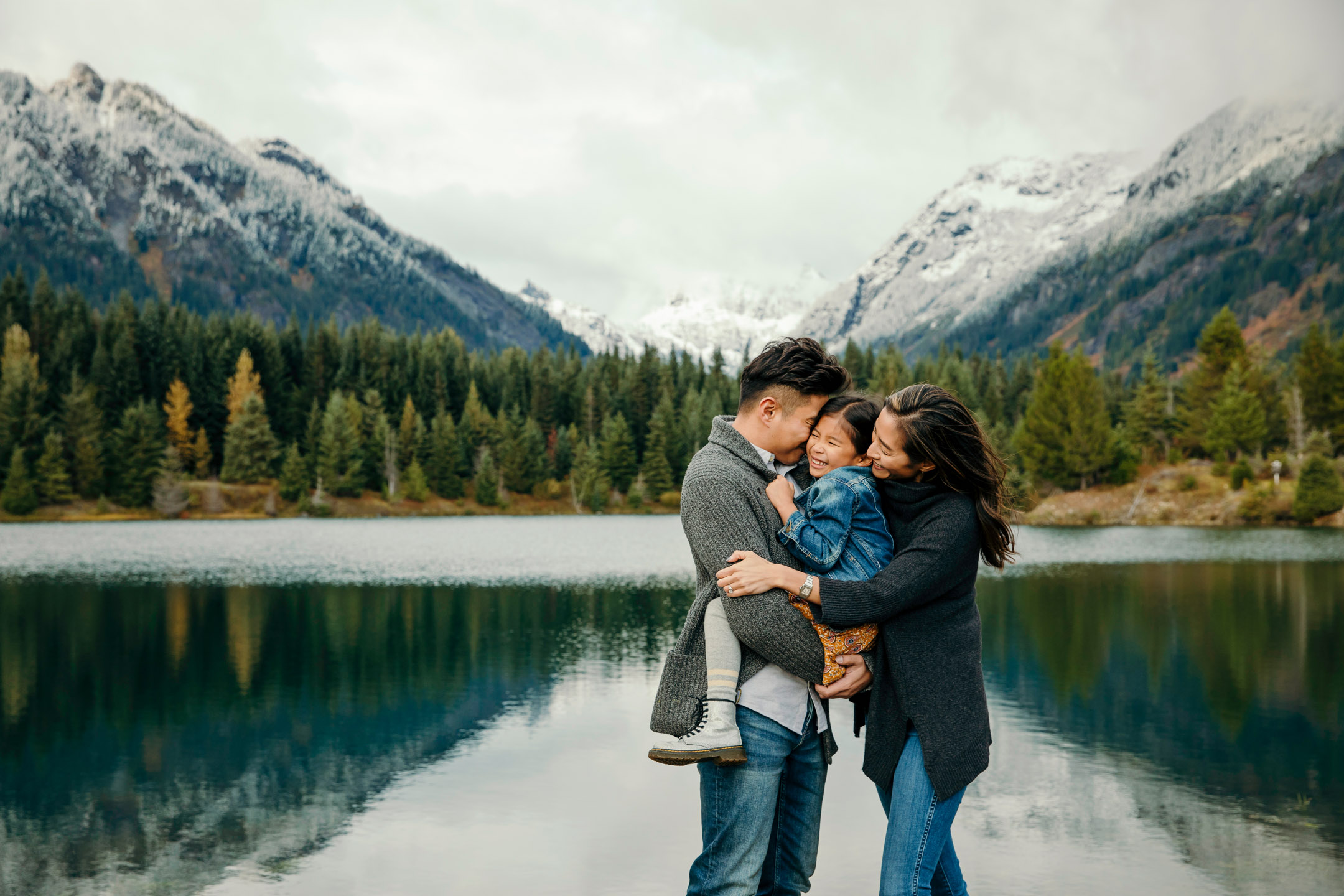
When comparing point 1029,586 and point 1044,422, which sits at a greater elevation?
point 1044,422

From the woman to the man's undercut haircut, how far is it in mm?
301

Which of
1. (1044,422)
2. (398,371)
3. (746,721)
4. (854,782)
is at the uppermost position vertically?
(398,371)

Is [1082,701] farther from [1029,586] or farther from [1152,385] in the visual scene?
[1152,385]

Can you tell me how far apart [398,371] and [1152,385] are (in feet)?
234

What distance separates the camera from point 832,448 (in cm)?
416

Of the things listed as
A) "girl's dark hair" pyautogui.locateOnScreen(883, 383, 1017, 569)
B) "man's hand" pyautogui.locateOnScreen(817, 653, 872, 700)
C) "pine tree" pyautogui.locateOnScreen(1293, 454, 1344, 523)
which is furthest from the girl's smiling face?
"pine tree" pyautogui.locateOnScreen(1293, 454, 1344, 523)

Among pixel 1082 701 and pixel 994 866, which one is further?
pixel 1082 701

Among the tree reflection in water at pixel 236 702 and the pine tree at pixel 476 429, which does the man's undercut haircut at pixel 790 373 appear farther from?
the pine tree at pixel 476 429

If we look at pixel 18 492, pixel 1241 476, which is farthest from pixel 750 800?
pixel 18 492

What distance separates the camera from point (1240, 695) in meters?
14.6

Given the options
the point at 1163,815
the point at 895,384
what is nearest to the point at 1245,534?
the point at 895,384

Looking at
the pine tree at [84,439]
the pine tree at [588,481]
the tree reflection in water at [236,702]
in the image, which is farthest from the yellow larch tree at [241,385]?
the tree reflection in water at [236,702]

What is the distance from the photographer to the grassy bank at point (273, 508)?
71.9 meters

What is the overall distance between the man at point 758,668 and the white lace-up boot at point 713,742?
1cm
